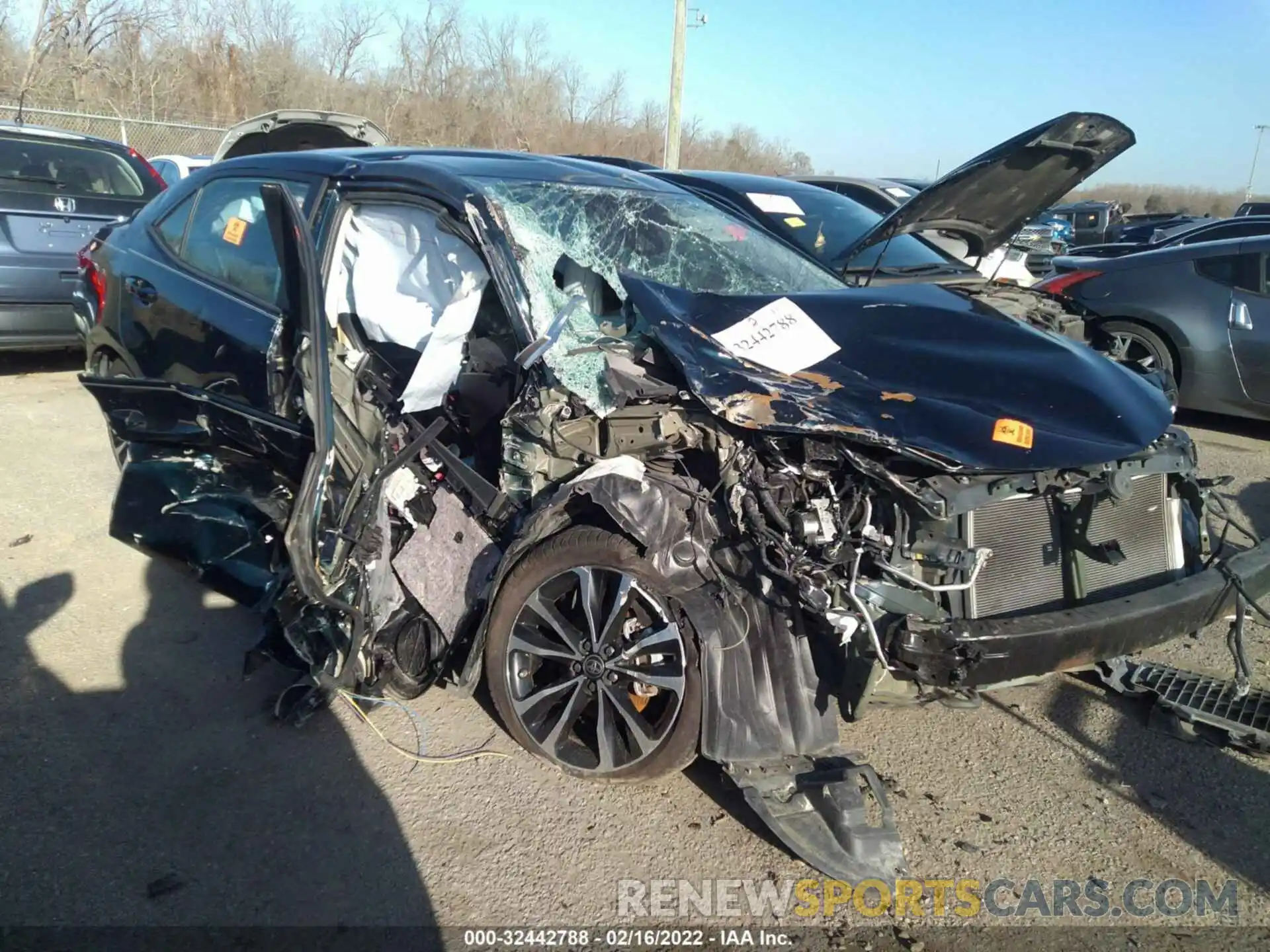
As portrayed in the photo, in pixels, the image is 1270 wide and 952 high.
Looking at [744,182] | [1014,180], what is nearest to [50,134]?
[744,182]

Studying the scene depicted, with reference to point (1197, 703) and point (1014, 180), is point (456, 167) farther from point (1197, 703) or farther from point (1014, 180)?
point (1197, 703)

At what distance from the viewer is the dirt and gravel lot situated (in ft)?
8.30

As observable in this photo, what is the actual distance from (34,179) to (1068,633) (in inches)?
307

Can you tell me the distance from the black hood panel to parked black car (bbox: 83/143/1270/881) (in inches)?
0.5

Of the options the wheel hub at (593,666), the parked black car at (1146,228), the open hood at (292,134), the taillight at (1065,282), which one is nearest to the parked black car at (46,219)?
the open hood at (292,134)

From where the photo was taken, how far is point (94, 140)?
25.4 feet

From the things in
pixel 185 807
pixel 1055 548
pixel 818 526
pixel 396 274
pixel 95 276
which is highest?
pixel 396 274

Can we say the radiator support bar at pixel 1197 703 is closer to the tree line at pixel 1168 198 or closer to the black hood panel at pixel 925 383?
the black hood panel at pixel 925 383

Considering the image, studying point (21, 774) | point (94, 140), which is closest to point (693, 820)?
point (21, 774)

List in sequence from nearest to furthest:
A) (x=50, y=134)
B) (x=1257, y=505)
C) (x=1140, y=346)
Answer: (x=1257, y=505)
(x=1140, y=346)
(x=50, y=134)

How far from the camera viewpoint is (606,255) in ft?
11.0

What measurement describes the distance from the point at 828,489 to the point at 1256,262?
5.99m

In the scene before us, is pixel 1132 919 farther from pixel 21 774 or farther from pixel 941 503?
pixel 21 774

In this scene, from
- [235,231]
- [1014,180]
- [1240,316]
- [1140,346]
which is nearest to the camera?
[235,231]
